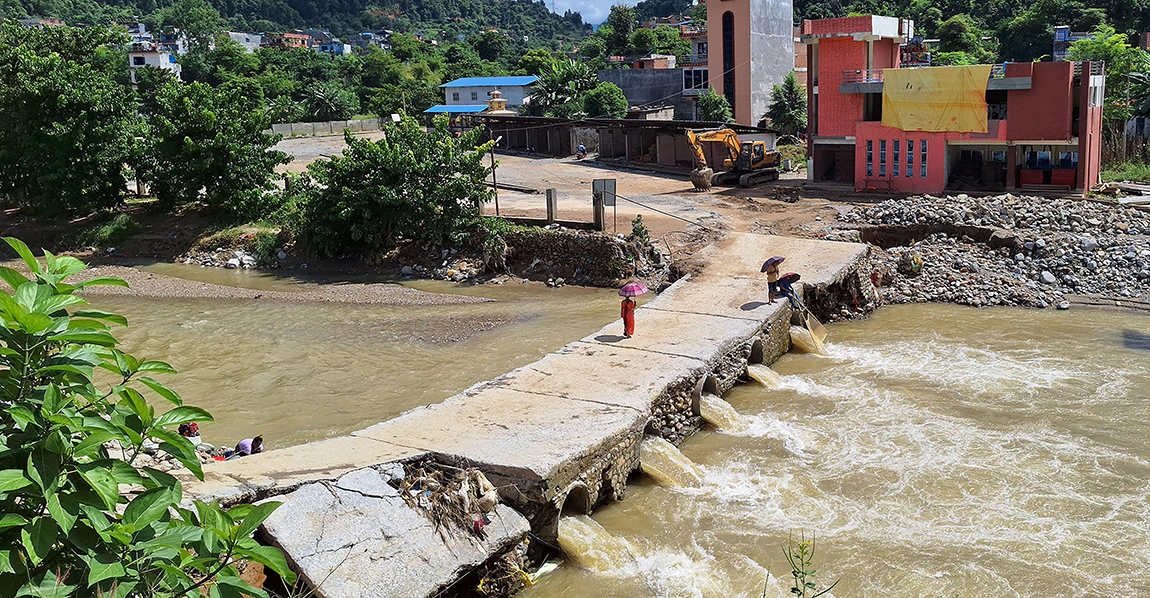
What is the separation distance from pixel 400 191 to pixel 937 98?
1572cm

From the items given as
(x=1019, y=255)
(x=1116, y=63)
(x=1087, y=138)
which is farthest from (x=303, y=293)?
(x=1116, y=63)

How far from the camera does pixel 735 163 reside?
33656 millimetres

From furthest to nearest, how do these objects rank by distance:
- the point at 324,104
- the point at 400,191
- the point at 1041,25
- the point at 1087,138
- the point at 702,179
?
the point at 1041,25
the point at 324,104
the point at 702,179
the point at 1087,138
the point at 400,191

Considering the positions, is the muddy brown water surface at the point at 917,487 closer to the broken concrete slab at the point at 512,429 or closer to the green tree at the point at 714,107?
the broken concrete slab at the point at 512,429

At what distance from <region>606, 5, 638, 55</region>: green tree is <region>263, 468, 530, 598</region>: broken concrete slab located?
93.8 m

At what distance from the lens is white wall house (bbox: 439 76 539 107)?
72.5 metres

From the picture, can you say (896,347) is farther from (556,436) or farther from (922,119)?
(922,119)

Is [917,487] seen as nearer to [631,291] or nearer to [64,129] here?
[631,291]

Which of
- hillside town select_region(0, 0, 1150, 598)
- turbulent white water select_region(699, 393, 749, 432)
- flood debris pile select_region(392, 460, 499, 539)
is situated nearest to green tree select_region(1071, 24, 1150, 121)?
hillside town select_region(0, 0, 1150, 598)

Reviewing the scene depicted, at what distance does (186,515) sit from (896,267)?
783 inches

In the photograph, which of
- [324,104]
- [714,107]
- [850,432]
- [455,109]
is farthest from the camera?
[324,104]

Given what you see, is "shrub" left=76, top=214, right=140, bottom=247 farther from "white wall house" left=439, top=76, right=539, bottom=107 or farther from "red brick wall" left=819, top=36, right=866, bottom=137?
"white wall house" left=439, top=76, right=539, bottom=107

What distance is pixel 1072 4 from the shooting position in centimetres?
7181

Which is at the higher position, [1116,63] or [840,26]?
[840,26]
